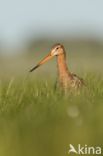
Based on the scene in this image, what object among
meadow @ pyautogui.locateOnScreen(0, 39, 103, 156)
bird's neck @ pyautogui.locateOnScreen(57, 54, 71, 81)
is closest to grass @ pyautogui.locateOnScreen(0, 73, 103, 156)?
meadow @ pyautogui.locateOnScreen(0, 39, 103, 156)

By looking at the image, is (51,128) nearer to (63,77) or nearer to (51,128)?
(51,128)

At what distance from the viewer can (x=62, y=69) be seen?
1165 centimetres

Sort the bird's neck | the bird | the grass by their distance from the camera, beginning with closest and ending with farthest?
the grass, the bird, the bird's neck

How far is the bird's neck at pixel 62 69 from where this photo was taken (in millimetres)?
11438

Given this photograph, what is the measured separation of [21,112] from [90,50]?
11.4m

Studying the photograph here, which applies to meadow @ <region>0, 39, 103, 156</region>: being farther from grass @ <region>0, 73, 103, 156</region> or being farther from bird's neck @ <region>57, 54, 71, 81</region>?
bird's neck @ <region>57, 54, 71, 81</region>

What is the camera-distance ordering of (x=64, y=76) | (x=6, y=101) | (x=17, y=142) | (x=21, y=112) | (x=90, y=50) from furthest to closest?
1. (x=90, y=50)
2. (x=64, y=76)
3. (x=6, y=101)
4. (x=21, y=112)
5. (x=17, y=142)

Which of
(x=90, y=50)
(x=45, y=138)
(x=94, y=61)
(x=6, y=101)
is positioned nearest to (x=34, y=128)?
(x=45, y=138)

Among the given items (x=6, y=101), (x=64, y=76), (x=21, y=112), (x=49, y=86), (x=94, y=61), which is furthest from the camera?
(x=94, y=61)

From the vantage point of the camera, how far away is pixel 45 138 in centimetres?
725

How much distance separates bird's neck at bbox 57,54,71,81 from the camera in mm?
11438

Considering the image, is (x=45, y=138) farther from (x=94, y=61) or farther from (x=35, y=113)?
(x=94, y=61)

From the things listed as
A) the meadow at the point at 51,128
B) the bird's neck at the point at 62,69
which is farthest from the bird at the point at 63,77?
the meadow at the point at 51,128

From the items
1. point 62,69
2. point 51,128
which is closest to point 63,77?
point 62,69
